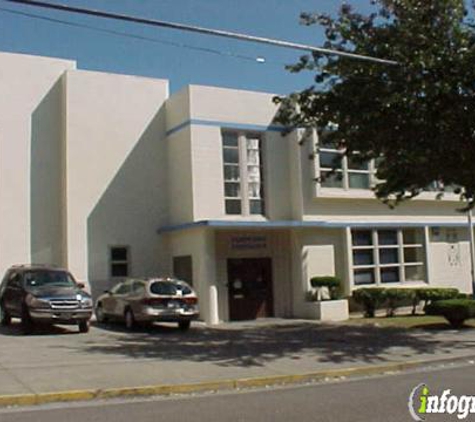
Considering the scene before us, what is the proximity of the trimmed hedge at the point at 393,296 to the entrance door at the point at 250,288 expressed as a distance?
322 cm

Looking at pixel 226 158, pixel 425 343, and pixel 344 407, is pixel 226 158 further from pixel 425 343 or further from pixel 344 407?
pixel 344 407

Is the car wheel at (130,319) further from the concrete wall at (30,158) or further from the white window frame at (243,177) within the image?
the white window frame at (243,177)

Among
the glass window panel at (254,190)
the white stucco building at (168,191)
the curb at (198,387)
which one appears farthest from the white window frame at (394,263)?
the curb at (198,387)

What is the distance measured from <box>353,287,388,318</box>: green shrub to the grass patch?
1.79 feet

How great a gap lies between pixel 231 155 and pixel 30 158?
686 centimetres

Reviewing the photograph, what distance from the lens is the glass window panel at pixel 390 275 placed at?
28925 millimetres

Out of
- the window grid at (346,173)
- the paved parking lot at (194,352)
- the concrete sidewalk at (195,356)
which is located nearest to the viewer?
the concrete sidewalk at (195,356)

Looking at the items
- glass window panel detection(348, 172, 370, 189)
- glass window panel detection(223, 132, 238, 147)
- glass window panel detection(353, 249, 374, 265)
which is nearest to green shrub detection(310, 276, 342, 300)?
glass window panel detection(353, 249, 374, 265)

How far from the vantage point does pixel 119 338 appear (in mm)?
19562

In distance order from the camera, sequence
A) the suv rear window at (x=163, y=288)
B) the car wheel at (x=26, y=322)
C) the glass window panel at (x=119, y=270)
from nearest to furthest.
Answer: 1. the car wheel at (x=26, y=322)
2. the suv rear window at (x=163, y=288)
3. the glass window panel at (x=119, y=270)

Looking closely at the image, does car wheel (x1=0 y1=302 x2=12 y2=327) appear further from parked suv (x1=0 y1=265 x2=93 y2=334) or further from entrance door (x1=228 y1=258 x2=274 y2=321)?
entrance door (x1=228 y1=258 x2=274 y2=321)

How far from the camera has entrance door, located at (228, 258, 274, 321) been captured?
2617 cm

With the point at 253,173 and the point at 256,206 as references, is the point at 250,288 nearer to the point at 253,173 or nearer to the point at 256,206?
the point at 256,206

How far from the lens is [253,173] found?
2661 cm
